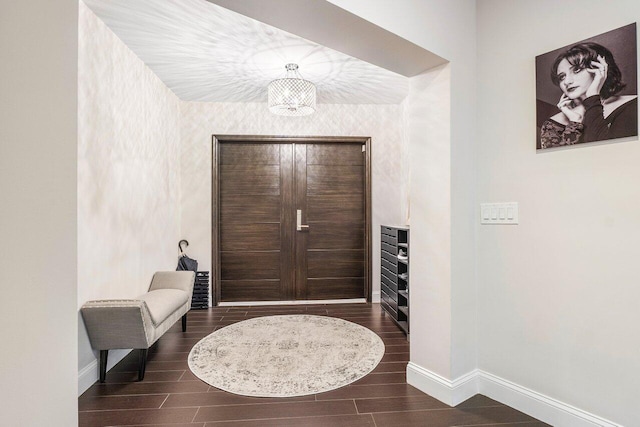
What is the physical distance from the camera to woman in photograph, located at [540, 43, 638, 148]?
1540 mm

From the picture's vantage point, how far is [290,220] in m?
4.39

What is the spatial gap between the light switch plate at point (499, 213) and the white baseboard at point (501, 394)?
97 centimetres

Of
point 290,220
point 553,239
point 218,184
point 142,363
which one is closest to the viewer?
point 553,239

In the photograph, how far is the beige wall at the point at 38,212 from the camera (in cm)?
64

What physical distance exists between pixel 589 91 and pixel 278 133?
10.8ft

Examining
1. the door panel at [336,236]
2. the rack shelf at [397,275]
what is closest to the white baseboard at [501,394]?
the rack shelf at [397,275]

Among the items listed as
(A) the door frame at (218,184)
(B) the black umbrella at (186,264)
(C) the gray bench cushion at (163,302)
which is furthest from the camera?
(A) the door frame at (218,184)

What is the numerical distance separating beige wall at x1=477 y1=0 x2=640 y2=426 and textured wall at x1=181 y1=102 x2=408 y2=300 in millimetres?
2277

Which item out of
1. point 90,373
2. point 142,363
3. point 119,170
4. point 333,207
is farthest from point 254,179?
point 90,373

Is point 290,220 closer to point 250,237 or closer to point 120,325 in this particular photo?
point 250,237

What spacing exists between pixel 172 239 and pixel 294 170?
1.75m

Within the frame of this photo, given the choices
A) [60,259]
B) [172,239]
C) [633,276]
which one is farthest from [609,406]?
[172,239]

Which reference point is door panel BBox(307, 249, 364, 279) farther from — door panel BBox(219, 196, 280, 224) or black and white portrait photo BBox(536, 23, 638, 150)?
black and white portrait photo BBox(536, 23, 638, 150)

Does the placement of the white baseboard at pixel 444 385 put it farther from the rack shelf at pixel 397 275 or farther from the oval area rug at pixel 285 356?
the rack shelf at pixel 397 275
